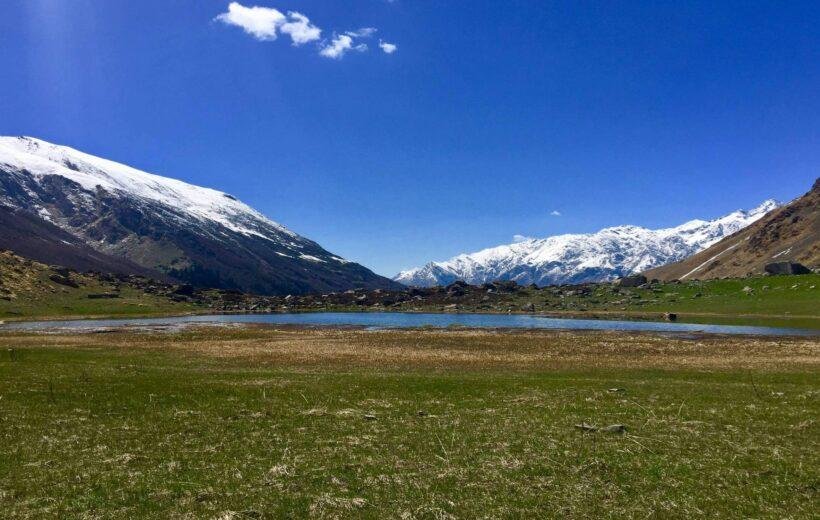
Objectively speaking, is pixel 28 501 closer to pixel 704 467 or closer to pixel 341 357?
pixel 704 467

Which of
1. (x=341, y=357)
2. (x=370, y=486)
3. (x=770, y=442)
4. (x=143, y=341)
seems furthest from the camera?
(x=143, y=341)

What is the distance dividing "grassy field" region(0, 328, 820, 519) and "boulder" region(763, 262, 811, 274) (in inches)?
6973

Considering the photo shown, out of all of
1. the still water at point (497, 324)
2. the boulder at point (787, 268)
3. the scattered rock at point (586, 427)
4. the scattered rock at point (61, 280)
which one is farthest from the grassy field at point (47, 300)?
the boulder at point (787, 268)

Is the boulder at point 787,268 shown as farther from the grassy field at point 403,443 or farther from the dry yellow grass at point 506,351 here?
the grassy field at point 403,443

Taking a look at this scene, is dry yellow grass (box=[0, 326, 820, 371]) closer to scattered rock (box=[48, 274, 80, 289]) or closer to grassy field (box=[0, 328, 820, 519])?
grassy field (box=[0, 328, 820, 519])

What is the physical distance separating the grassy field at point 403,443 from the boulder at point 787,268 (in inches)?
6973

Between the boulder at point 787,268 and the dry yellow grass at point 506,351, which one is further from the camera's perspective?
the boulder at point 787,268

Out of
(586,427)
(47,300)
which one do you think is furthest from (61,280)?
(586,427)

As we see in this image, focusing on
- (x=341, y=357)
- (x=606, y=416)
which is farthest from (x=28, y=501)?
(x=341, y=357)

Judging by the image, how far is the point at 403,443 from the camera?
2122cm

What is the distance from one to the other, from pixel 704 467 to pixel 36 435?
27.2 m

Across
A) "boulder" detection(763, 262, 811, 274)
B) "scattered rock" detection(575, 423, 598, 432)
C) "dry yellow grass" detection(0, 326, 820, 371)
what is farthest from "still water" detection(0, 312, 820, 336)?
"boulder" detection(763, 262, 811, 274)

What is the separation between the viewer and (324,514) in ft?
46.7

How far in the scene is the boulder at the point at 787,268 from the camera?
183375 mm
